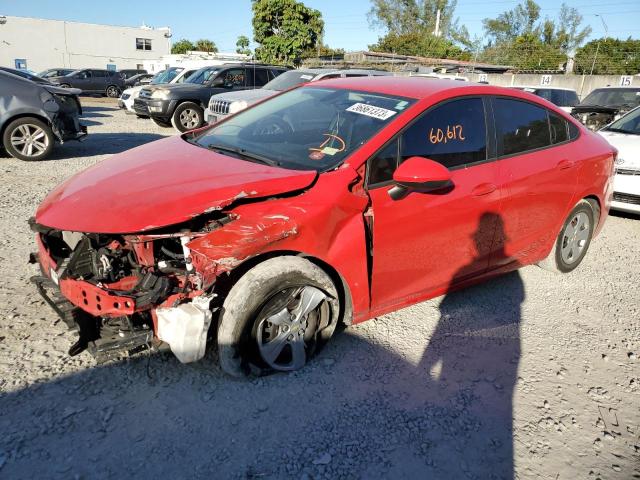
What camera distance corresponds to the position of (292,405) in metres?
2.70

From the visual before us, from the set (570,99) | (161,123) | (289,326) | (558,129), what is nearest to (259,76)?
(161,123)

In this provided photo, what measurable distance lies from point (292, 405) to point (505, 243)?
211cm

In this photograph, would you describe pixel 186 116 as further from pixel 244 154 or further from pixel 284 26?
pixel 284 26

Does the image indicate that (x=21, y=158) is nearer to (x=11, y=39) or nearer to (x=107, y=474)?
(x=107, y=474)

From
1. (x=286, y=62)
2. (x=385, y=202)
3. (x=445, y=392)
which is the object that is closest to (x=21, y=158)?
(x=385, y=202)

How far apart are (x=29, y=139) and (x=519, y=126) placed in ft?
25.7

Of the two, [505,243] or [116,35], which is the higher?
[116,35]

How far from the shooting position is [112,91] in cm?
2712

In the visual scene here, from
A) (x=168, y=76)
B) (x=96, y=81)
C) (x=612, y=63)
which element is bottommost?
(x=168, y=76)

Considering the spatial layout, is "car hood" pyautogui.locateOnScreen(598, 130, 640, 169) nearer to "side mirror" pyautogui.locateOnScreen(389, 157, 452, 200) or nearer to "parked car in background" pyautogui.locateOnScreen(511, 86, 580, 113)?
"side mirror" pyautogui.locateOnScreen(389, 157, 452, 200)

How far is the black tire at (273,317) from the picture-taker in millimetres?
2605

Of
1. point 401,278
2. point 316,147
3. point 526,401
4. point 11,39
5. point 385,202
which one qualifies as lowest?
point 526,401

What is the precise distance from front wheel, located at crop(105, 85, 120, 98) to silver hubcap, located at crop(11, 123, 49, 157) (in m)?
20.9

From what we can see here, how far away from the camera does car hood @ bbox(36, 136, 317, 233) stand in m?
2.51
